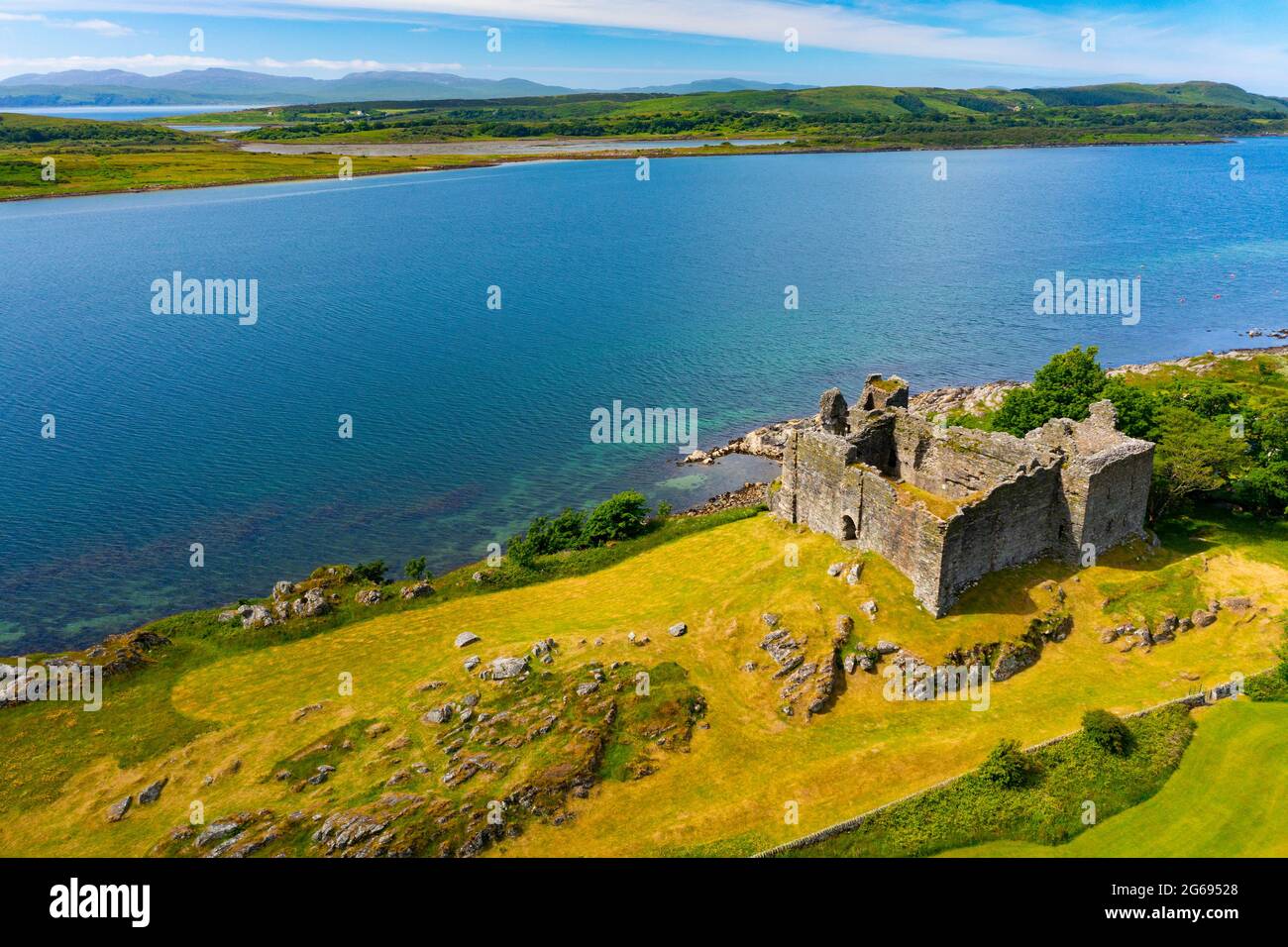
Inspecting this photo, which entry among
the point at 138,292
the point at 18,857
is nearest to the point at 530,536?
the point at 18,857

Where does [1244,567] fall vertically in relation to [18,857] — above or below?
→ above

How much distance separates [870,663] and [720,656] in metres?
6.30

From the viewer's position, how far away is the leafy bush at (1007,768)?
28.4m

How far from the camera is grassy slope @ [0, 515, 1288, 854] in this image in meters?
29.2

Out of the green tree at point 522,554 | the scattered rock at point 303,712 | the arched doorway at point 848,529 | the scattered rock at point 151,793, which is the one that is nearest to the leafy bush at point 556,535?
the green tree at point 522,554

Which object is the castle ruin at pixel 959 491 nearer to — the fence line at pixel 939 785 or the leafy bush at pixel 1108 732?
the leafy bush at pixel 1108 732

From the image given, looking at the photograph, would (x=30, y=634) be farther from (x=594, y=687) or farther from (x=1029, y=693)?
(x=1029, y=693)

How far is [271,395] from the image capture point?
77625 millimetres

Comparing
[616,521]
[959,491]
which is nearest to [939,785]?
[959,491]

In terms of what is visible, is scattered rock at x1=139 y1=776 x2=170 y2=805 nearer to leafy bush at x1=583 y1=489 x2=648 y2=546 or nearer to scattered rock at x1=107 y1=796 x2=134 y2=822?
scattered rock at x1=107 y1=796 x2=134 y2=822

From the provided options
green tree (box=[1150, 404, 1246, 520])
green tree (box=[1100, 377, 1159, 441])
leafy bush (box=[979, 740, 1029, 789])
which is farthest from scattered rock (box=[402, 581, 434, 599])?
green tree (box=[1100, 377, 1159, 441])

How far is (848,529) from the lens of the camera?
39.6m

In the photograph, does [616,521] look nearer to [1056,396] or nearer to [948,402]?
[1056,396]

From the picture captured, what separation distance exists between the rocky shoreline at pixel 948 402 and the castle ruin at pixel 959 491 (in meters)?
16.2
